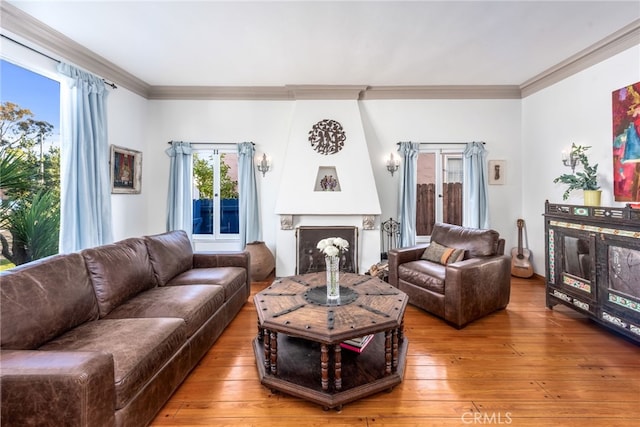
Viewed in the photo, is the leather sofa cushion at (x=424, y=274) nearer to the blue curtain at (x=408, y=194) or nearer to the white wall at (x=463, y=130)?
the blue curtain at (x=408, y=194)

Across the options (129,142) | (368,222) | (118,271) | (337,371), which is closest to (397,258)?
(368,222)

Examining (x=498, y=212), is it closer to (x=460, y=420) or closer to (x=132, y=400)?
(x=460, y=420)

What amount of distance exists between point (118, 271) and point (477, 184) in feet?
15.8

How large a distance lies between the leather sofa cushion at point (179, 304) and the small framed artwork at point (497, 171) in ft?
14.8

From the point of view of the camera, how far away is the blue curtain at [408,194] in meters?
4.48

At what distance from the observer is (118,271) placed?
7.38 ft

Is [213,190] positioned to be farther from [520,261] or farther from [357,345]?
[520,261]

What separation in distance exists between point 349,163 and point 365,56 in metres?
1.52

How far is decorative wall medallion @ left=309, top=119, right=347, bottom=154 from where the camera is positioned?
14.4ft

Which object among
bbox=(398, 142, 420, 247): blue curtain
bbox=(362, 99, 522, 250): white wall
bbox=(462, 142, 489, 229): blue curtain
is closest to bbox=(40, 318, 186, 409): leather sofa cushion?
bbox=(398, 142, 420, 247): blue curtain

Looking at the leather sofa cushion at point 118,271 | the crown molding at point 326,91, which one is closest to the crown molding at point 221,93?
the crown molding at point 326,91

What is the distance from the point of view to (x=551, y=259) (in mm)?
3121

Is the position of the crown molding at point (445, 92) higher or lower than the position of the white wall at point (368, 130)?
higher

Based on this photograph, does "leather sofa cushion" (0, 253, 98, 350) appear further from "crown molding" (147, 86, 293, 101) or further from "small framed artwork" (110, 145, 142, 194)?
"crown molding" (147, 86, 293, 101)
